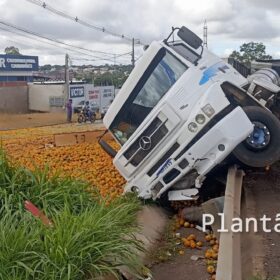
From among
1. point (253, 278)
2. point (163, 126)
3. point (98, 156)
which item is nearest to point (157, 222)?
point (163, 126)

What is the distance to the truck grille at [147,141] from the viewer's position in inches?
320

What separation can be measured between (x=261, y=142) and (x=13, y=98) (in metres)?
50.6

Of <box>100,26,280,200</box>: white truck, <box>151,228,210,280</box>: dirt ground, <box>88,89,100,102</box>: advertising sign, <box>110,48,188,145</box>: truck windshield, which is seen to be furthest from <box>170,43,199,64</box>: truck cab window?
<box>88,89,100,102</box>: advertising sign

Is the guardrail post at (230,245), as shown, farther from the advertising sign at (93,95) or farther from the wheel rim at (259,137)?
the advertising sign at (93,95)

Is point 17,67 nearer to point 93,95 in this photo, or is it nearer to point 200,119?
point 93,95

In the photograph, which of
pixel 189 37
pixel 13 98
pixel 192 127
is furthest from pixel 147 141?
pixel 13 98

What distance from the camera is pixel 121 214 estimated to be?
6340mm

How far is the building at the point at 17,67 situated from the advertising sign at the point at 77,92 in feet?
41.1

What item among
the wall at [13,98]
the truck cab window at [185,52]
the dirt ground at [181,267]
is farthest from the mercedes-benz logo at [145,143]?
the wall at [13,98]

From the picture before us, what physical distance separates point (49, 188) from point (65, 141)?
850 cm

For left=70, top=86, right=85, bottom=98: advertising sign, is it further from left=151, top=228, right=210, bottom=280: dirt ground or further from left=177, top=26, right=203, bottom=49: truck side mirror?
left=151, top=228, right=210, bottom=280: dirt ground

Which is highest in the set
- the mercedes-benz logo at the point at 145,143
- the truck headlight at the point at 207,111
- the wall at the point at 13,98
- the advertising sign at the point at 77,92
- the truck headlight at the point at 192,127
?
the truck headlight at the point at 207,111

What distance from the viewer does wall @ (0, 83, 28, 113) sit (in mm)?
54438

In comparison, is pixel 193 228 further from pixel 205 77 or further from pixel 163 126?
pixel 205 77
